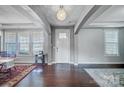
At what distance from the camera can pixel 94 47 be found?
963cm

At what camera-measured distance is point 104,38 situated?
380 inches

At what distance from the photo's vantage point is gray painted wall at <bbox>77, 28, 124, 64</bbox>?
31.6 ft

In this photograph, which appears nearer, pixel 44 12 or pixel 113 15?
pixel 44 12

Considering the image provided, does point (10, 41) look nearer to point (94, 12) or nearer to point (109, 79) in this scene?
point (109, 79)

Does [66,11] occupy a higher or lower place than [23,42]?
higher

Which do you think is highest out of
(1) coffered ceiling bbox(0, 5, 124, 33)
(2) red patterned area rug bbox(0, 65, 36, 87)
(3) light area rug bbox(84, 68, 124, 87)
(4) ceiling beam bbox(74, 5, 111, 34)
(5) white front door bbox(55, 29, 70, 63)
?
(1) coffered ceiling bbox(0, 5, 124, 33)

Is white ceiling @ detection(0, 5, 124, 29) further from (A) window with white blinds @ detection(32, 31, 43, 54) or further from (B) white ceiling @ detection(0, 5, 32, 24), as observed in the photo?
(A) window with white blinds @ detection(32, 31, 43, 54)

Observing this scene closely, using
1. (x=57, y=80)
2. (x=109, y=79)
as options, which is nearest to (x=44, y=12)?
(x=57, y=80)

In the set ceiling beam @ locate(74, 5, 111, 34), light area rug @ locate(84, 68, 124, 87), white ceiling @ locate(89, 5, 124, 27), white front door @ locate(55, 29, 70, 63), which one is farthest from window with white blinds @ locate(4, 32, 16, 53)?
ceiling beam @ locate(74, 5, 111, 34)

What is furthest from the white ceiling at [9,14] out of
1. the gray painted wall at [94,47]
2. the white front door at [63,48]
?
the gray painted wall at [94,47]

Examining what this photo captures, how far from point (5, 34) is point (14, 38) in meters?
0.66

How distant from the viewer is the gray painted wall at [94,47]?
31.6 feet
